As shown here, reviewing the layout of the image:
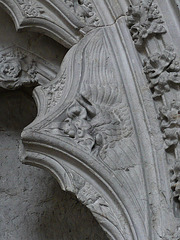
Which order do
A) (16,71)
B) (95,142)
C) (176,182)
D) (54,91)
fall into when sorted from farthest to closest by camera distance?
(16,71) < (54,91) < (95,142) < (176,182)

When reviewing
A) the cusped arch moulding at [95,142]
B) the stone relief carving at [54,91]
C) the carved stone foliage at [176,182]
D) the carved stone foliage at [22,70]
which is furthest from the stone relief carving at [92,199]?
the carved stone foliage at [22,70]

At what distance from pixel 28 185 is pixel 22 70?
0.61 m

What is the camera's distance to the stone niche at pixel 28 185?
258 cm

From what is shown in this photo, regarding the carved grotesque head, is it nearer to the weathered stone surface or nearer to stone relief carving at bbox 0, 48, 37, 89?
stone relief carving at bbox 0, 48, 37, 89

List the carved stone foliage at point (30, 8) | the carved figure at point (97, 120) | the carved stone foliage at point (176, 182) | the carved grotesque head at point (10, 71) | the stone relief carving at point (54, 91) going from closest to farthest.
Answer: the carved stone foliage at point (176, 182)
the carved figure at point (97, 120)
the stone relief carving at point (54, 91)
the carved stone foliage at point (30, 8)
the carved grotesque head at point (10, 71)

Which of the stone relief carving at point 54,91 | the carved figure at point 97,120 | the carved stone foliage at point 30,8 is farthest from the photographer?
the carved stone foliage at point 30,8

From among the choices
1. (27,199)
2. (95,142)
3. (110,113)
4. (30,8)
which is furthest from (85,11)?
(27,199)

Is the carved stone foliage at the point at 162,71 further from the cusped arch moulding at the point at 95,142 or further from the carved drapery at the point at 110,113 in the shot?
the cusped arch moulding at the point at 95,142

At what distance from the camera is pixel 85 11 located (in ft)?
7.80

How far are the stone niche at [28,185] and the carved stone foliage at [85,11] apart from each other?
233mm

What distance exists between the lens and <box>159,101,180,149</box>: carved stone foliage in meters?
1.97

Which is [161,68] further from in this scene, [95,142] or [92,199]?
[92,199]

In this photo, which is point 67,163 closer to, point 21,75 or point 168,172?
point 168,172

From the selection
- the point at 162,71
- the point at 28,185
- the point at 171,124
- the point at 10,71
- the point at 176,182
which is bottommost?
the point at 176,182
